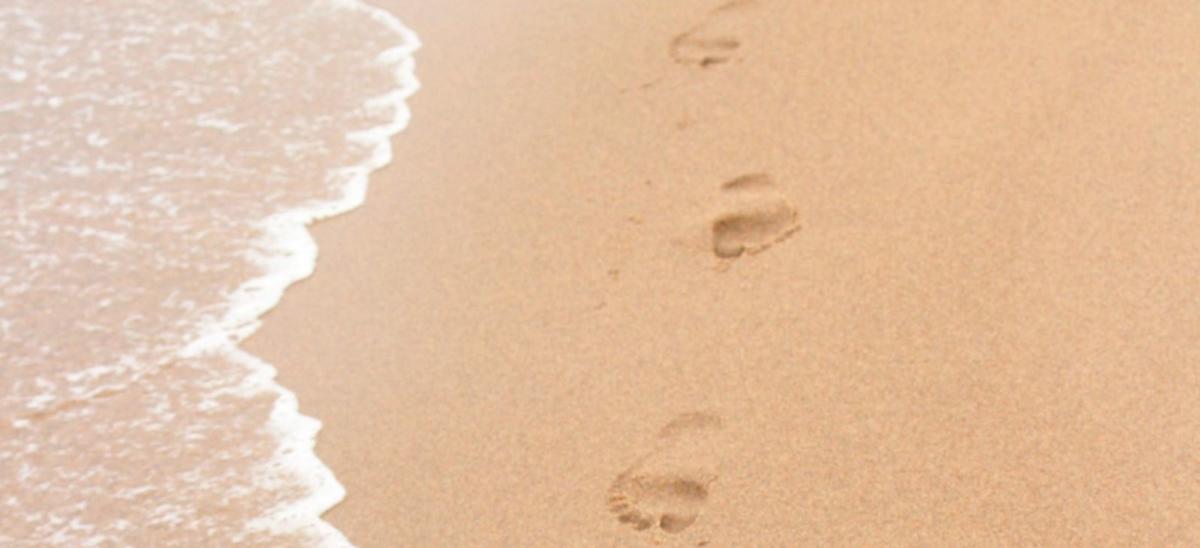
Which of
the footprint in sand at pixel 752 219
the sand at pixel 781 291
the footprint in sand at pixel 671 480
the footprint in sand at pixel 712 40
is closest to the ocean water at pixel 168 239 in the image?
the sand at pixel 781 291

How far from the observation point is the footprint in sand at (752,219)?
345 cm

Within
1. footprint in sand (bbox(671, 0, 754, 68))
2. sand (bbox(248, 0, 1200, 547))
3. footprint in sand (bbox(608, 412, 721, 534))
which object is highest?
footprint in sand (bbox(671, 0, 754, 68))

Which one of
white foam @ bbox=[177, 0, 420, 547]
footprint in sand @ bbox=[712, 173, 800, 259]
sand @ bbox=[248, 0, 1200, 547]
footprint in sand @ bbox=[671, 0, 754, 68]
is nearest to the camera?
sand @ bbox=[248, 0, 1200, 547]

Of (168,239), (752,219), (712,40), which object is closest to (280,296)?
(168,239)

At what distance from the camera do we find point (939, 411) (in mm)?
2873

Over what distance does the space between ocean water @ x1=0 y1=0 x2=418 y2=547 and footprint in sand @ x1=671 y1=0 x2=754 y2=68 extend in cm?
87

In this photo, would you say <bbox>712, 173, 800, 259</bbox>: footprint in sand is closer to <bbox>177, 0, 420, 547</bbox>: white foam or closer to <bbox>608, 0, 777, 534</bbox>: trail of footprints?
<bbox>608, 0, 777, 534</bbox>: trail of footprints

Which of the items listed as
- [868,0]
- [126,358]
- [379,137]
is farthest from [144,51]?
[868,0]

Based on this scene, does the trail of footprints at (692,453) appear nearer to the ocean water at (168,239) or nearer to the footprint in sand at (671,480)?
the footprint in sand at (671,480)

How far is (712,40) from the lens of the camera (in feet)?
14.2

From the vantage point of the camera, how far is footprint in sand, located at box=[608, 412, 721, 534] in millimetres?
2787

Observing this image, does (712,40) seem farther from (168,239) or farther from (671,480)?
(671,480)

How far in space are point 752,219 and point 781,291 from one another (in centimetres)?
32

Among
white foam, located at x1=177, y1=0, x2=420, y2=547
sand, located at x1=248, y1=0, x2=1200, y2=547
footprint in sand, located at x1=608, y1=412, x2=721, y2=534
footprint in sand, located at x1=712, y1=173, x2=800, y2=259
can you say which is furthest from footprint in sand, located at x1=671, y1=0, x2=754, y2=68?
footprint in sand, located at x1=608, y1=412, x2=721, y2=534
